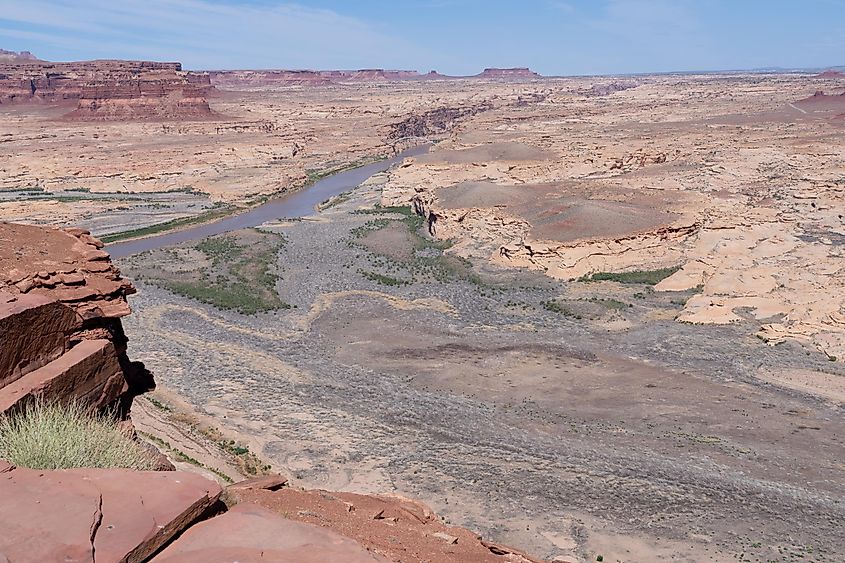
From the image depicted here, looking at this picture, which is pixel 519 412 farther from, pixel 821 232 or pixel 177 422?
pixel 821 232

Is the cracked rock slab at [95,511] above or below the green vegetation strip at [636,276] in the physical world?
above

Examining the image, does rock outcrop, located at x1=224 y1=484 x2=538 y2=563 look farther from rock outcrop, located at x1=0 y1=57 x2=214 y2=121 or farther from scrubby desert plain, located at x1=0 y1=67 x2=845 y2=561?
rock outcrop, located at x1=0 y1=57 x2=214 y2=121

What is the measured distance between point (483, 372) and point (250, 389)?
7.31m

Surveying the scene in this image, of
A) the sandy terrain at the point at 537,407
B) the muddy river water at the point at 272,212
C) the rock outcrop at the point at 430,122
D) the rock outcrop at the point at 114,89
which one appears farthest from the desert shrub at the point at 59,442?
the rock outcrop at the point at 114,89

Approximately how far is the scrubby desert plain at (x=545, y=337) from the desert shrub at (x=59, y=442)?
2.45 meters

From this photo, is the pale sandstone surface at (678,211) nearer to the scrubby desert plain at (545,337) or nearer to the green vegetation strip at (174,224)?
the scrubby desert plain at (545,337)

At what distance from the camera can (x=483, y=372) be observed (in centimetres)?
2203

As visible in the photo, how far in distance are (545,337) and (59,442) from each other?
768 inches

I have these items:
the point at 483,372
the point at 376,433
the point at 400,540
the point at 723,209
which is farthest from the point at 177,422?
the point at 723,209

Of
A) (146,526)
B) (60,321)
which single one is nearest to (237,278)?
(60,321)

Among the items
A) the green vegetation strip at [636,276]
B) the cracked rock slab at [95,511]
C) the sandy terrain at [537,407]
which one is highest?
the cracked rock slab at [95,511]

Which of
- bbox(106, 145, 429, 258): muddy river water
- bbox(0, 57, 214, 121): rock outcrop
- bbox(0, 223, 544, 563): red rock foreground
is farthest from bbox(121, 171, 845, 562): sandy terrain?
bbox(0, 57, 214, 121): rock outcrop

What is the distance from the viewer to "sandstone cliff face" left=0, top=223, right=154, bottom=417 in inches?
374

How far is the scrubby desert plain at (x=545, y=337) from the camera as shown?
14906 millimetres
